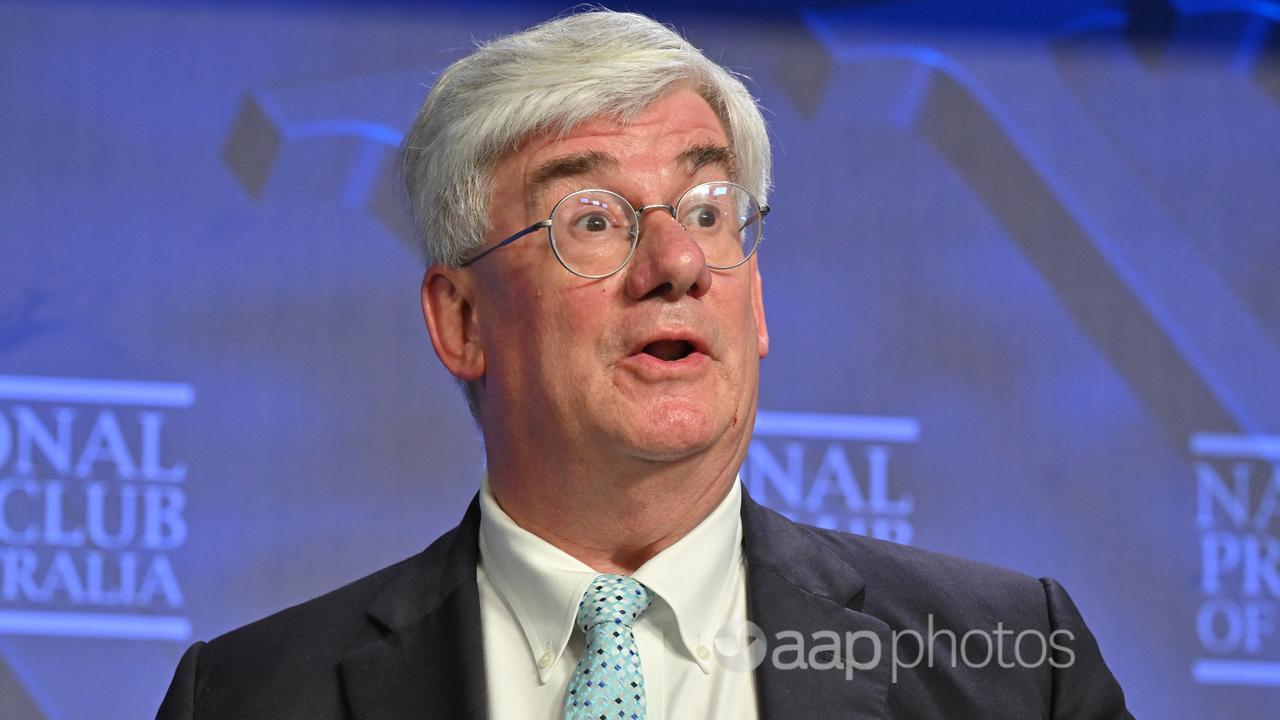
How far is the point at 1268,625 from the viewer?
286 centimetres

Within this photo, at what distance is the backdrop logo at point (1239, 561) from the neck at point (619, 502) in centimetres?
143

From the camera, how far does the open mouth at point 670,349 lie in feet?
5.89

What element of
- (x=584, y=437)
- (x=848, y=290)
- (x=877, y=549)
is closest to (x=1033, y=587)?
(x=877, y=549)

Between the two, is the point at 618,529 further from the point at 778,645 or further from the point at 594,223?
the point at 594,223

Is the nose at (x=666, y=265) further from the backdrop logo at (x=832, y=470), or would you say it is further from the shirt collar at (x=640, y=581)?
the backdrop logo at (x=832, y=470)

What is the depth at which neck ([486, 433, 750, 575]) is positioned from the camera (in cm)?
180

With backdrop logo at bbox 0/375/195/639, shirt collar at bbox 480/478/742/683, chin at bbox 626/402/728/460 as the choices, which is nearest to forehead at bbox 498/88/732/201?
chin at bbox 626/402/728/460

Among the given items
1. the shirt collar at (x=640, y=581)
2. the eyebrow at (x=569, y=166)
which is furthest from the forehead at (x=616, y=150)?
the shirt collar at (x=640, y=581)

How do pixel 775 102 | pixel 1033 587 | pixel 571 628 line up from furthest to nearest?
pixel 775 102 → pixel 1033 587 → pixel 571 628

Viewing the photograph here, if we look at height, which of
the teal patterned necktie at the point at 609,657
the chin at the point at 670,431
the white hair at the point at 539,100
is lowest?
the teal patterned necktie at the point at 609,657

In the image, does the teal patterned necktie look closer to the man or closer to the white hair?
the man

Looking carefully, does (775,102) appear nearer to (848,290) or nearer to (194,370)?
(848,290)

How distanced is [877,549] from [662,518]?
1.06 ft

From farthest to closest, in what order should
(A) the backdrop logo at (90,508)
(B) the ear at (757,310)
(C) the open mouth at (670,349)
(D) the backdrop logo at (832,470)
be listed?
(D) the backdrop logo at (832,470)
(A) the backdrop logo at (90,508)
(B) the ear at (757,310)
(C) the open mouth at (670,349)
